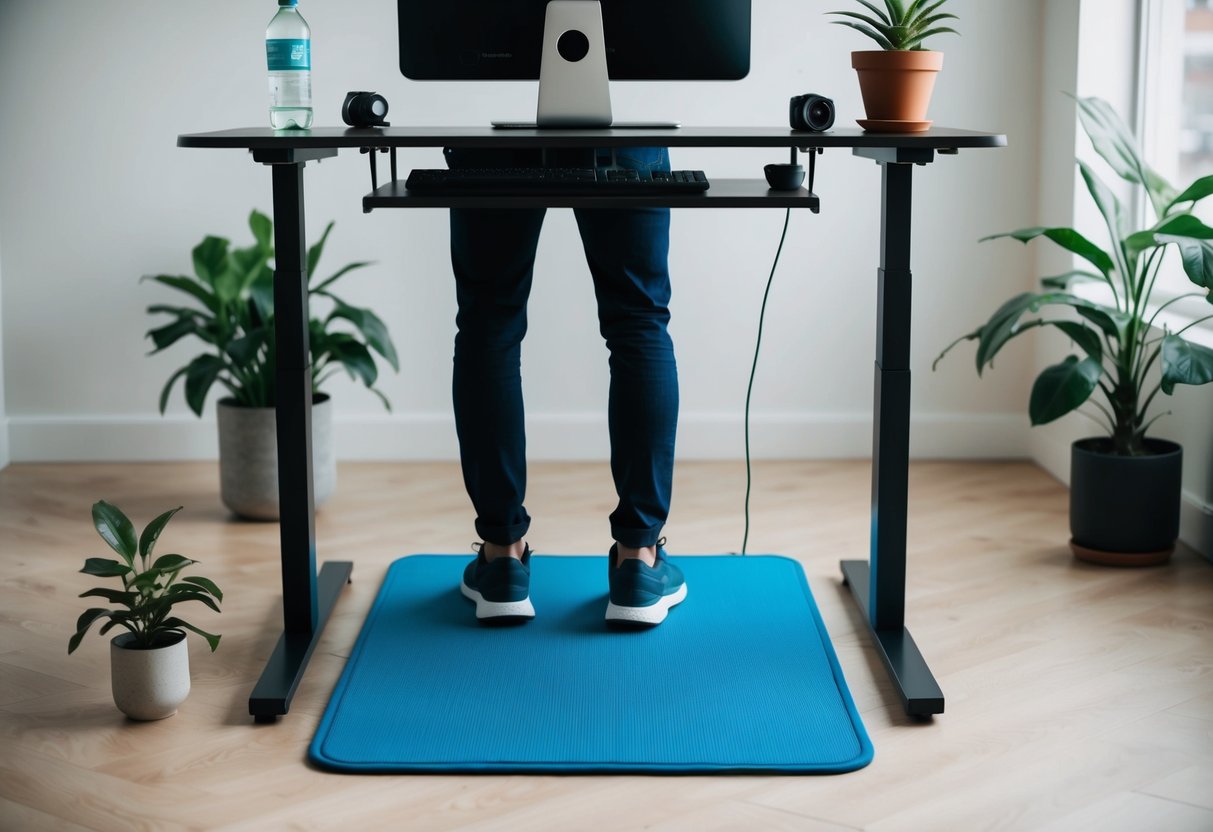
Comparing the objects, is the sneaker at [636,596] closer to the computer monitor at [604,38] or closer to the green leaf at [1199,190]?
the computer monitor at [604,38]

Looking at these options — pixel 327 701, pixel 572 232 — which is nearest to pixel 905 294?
pixel 327 701

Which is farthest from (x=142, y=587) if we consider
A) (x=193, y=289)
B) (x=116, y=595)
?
(x=193, y=289)

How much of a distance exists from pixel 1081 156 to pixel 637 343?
59.5 inches

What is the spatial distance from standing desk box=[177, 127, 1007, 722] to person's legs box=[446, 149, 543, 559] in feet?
0.49

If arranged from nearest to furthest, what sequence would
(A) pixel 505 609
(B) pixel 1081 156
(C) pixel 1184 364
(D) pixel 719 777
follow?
(D) pixel 719 777 < (A) pixel 505 609 < (C) pixel 1184 364 < (B) pixel 1081 156

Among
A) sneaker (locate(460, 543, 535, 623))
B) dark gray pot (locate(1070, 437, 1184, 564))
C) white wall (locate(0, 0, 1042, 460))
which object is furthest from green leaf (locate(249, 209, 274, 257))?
dark gray pot (locate(1070, 437, 1184, 564))

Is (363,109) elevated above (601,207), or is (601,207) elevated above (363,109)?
(363,109)

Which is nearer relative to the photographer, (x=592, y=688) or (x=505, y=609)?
(x=592, y=688)

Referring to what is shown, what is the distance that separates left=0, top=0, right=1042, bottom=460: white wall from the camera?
3.17 metres

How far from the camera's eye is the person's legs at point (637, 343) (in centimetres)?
200

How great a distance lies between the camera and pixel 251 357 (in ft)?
8.93

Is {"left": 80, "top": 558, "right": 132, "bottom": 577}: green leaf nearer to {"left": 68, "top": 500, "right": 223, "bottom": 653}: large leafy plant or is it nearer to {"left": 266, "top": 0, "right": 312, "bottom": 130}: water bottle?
{"left": 68, "top": 500, "right": 223, "bottom": 653}: large leafy plant

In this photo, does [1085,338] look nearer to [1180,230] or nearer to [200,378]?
[1180,230]

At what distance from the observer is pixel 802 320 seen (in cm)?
332
